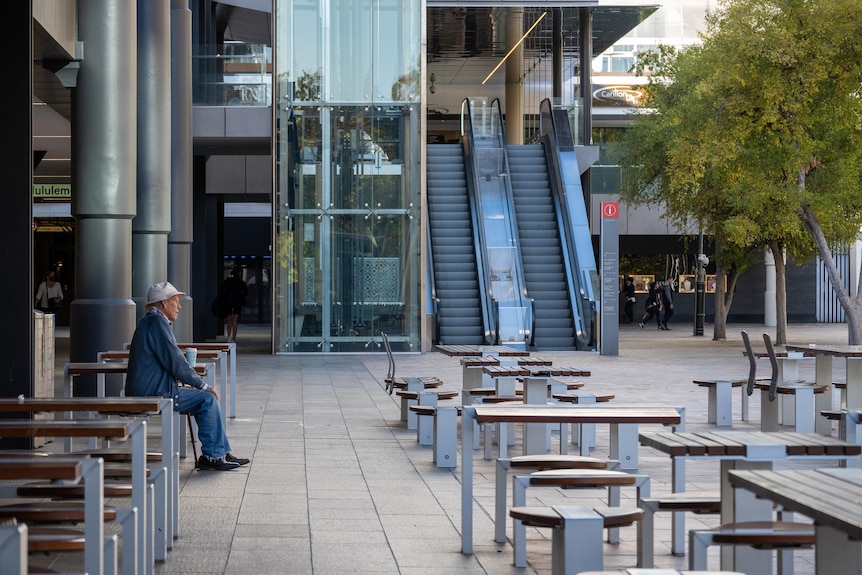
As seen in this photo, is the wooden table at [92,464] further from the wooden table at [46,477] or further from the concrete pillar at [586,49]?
the concrete pillar at [586,49]

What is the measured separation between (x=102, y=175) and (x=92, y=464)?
992 cm

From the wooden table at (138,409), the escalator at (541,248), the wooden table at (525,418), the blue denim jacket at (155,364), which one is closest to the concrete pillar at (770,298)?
the escalator at (541,248)

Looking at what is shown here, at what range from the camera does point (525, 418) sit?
6.78 meters

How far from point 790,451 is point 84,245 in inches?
421

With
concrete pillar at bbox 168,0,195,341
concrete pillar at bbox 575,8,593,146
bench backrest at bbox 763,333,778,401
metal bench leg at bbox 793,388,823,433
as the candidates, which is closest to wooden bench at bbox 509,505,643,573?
bench backrest at bbox 763,333,778,401

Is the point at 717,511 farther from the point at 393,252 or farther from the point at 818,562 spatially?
the point at 393,252

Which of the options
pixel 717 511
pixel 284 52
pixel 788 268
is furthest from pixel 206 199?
pixel 717 511

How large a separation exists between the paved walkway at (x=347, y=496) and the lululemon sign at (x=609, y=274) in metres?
7.22

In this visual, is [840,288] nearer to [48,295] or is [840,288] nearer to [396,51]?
[396,51]

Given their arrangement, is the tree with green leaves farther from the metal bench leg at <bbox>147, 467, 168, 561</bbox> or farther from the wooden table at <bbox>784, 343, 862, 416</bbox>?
the metal bench leg at <bbox>147, 467, 168, 561</bbox>

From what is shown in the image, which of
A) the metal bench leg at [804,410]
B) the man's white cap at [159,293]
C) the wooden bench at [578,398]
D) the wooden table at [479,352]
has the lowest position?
the metal bench leg at [804,410]

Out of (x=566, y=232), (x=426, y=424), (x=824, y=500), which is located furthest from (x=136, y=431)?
(x=566, y=232)

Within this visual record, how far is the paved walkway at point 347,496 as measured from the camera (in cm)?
665

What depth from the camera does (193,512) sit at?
8.02 meters
